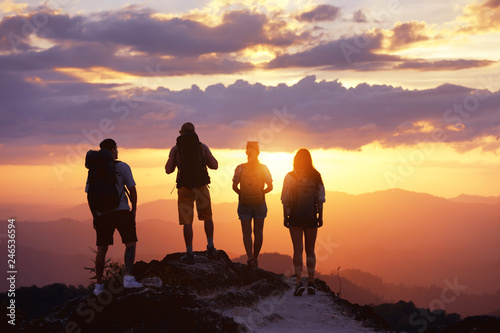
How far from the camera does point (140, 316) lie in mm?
7938

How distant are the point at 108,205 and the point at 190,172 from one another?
294 centimetres

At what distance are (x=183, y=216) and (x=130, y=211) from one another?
2.71m

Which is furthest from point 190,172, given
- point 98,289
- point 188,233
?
point 98,289

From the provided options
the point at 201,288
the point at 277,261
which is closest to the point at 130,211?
the point at 201,288

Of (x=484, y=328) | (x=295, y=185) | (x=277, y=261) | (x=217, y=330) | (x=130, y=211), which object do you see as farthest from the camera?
(x=277, y=261)

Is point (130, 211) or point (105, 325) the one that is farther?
point (130, 211)

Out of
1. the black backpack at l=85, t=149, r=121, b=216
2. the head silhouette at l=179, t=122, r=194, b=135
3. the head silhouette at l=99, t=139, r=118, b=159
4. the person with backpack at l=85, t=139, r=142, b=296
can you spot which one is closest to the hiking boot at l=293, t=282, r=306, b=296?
the head silhouette at l=179, t=122, r=194, b=135

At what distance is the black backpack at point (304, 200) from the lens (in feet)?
34.8

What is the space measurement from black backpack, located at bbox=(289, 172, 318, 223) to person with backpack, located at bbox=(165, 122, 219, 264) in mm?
1856

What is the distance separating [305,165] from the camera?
10.6 m

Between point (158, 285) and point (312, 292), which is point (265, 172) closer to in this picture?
point (312, 292)

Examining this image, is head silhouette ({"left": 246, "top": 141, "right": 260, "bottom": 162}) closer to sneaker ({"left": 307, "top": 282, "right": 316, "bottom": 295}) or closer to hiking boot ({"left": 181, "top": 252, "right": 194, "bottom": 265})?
hiking boot ({"left": 181, "top": 252, "right": 194, "bottom": 265})

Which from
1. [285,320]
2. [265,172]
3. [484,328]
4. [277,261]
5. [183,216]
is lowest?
[277,261]

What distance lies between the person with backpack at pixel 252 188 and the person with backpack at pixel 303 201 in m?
1.35
